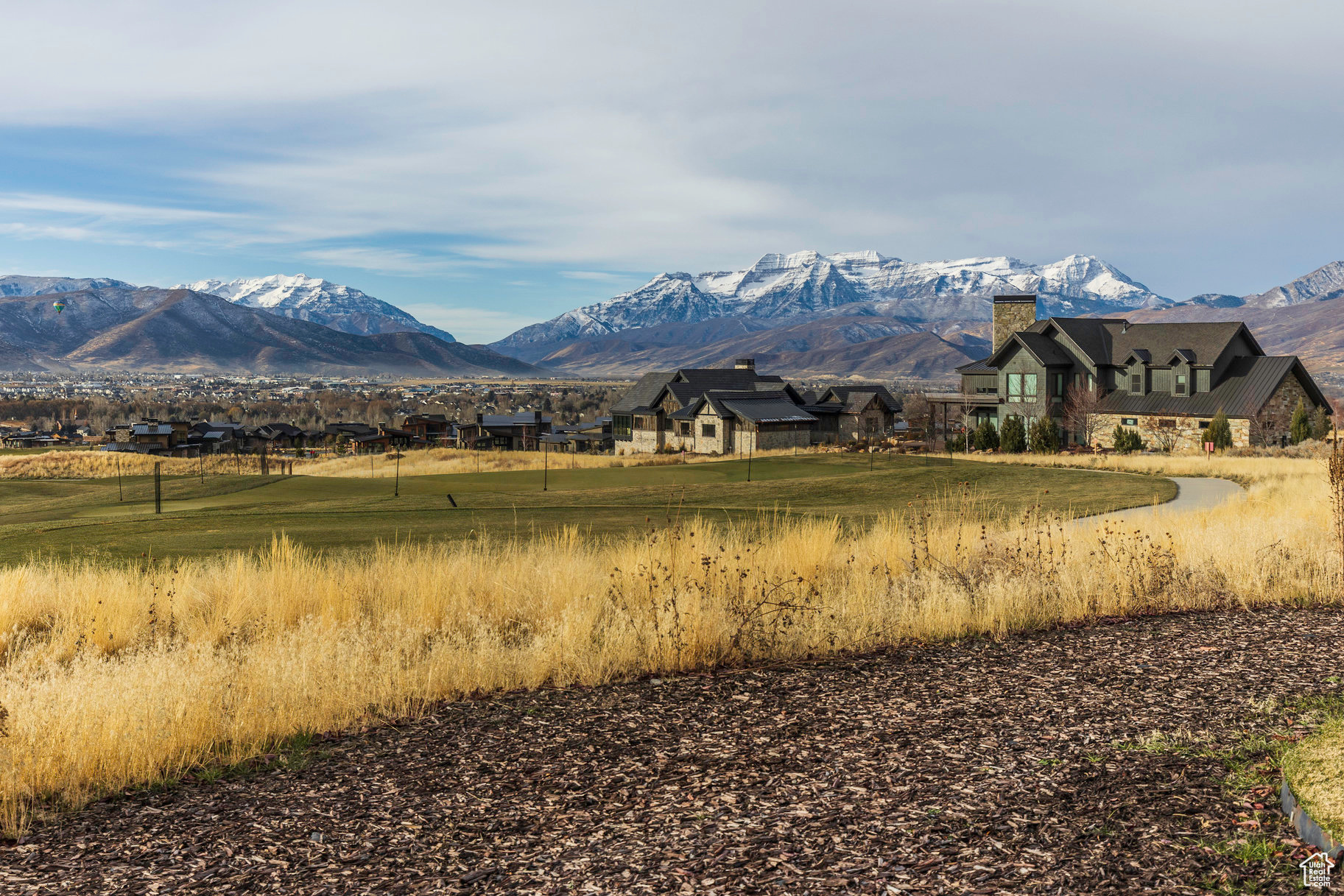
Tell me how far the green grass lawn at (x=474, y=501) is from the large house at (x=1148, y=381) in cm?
1931

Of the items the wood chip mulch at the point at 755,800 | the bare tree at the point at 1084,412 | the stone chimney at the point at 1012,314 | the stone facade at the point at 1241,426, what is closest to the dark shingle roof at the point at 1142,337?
the bare tree at the point at 1084,412

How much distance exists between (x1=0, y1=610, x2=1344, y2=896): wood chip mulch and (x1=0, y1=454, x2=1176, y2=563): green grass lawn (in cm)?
599

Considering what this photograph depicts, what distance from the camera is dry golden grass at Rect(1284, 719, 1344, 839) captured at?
448 cm

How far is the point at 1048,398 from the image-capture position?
178 feet

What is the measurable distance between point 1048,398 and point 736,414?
19.9 metres

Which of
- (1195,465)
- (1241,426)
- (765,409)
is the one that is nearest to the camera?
(1195,465)

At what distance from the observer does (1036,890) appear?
13.6 ft

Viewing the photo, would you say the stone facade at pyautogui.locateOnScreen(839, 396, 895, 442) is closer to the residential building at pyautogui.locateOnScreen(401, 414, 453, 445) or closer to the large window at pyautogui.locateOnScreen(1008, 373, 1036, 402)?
the large window at pyautogui.locateOnScreen(1008, 373, 1036, 402)

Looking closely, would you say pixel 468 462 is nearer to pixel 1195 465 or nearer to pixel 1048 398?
pixel 1048 398

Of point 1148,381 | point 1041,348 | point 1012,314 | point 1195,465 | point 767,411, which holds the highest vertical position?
point 1012,314

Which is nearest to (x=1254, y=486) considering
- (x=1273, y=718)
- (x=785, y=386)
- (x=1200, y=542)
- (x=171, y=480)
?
(x=1200, y=542)

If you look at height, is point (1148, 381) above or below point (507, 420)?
above

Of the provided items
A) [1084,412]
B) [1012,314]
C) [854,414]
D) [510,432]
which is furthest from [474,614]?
[510,432]

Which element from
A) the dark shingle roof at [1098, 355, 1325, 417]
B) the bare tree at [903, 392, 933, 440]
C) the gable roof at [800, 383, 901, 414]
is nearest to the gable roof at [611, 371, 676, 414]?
the gable roof at [800, 383, 901, 414]
